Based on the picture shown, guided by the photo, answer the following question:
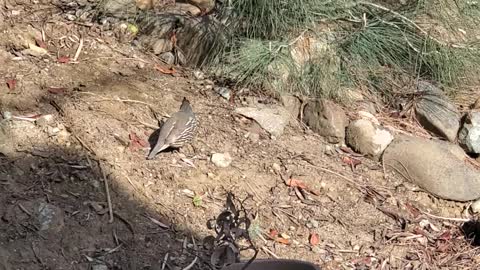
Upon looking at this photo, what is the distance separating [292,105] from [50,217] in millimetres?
1352

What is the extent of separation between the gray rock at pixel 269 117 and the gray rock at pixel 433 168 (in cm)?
49

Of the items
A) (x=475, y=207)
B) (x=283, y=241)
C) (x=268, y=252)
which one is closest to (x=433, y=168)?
(x=475, y=207)

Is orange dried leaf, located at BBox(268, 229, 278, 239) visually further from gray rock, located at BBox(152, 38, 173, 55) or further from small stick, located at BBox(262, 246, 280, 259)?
gray rock, located at BBox(152, 38, 173, 55)

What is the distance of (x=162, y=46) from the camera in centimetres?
371

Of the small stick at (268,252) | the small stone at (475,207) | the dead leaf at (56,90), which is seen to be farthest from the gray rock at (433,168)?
the dead leaf at (56,90)

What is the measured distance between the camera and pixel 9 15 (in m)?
3.54

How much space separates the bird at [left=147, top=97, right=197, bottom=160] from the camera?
3016 mm

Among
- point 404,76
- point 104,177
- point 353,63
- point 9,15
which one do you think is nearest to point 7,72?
point 9,15

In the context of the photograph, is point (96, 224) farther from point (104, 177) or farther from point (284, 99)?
point (284, 99)

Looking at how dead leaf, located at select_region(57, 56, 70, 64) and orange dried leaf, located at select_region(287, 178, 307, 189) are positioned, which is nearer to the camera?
orange dried leaf, located at select_region(287, 178, 307, 189)

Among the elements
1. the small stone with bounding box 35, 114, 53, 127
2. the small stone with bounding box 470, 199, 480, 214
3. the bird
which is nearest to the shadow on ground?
the small stone with bounding box 35, 114, 53, 127

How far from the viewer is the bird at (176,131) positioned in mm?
3016

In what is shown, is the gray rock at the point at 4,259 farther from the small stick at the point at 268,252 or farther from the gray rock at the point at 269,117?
the gray rock at the point at 269,117

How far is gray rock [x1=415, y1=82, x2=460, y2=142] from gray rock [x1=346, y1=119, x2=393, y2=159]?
30 centimetres
